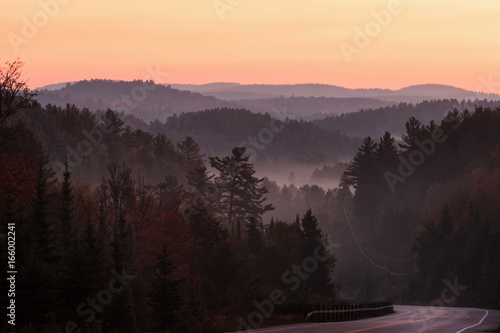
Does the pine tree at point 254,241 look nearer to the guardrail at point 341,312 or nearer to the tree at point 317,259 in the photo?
the tree at point 317,259

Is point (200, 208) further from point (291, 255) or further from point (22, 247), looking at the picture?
point (22, 247)

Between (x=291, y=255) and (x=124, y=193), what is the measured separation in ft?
93.2

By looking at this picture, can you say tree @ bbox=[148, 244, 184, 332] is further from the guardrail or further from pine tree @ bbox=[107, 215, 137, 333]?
the guardrail

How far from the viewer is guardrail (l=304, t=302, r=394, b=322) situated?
42916 millimetres

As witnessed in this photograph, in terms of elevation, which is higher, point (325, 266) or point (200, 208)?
point (200, 208)

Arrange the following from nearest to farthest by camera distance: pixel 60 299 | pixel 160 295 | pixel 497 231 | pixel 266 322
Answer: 1. pixel 266 322
2. pixel 60 299
3. pixel 160 295
4. pixel 497 231

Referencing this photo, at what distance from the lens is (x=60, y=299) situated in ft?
144

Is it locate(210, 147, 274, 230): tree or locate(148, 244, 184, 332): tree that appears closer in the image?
locate(148, 244, 184, 332): tree

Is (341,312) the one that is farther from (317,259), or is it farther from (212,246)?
(317,259)

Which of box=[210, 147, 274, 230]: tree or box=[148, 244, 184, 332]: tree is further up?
box=[210, 147, 274, 230]: tree

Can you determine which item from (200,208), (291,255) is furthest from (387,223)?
(200,208)

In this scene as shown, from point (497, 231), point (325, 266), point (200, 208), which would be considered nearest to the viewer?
point (200, 208)

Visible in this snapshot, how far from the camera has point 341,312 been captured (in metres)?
47.3

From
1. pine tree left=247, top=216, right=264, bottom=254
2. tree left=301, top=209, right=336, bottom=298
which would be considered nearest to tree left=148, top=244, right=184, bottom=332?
tree left=301, top=209, right=336, bottom=298
